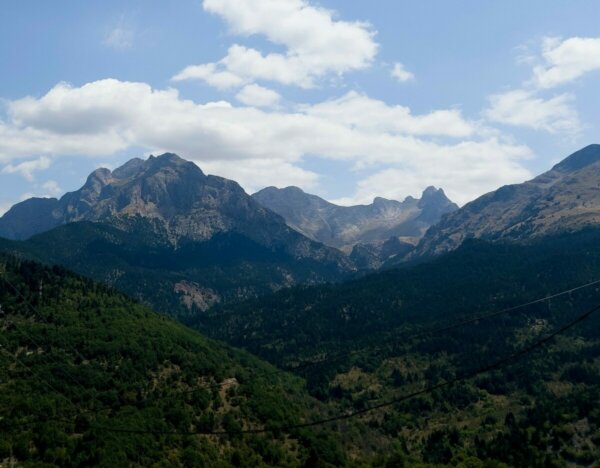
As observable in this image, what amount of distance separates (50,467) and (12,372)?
1761 inches

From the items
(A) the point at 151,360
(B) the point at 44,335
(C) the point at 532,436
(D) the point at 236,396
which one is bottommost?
(C) the point at 532,436

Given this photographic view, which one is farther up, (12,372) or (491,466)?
(12,372)

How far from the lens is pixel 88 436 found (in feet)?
459

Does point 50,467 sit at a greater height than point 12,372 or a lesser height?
lesser

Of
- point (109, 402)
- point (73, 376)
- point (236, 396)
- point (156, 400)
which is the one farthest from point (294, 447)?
point (73, 376)

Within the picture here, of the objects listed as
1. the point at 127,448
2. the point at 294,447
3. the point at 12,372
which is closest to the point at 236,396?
the point at 294,447

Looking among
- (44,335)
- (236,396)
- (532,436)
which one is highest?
(44,335)

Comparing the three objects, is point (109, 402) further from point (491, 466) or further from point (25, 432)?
point (491, 466)

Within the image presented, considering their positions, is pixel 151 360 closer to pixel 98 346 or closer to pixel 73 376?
pixel 98 346

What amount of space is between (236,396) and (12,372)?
66.3 metres

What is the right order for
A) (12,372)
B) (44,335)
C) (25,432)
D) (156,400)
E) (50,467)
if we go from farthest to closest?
1. (44,335)
2. (156,400)
3. (12,372)
4. (25,432)
5. (50,467)

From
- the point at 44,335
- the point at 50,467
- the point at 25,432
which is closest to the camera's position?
the point at 50,467

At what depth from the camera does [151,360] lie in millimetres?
196000

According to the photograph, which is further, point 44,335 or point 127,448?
point 44,335
